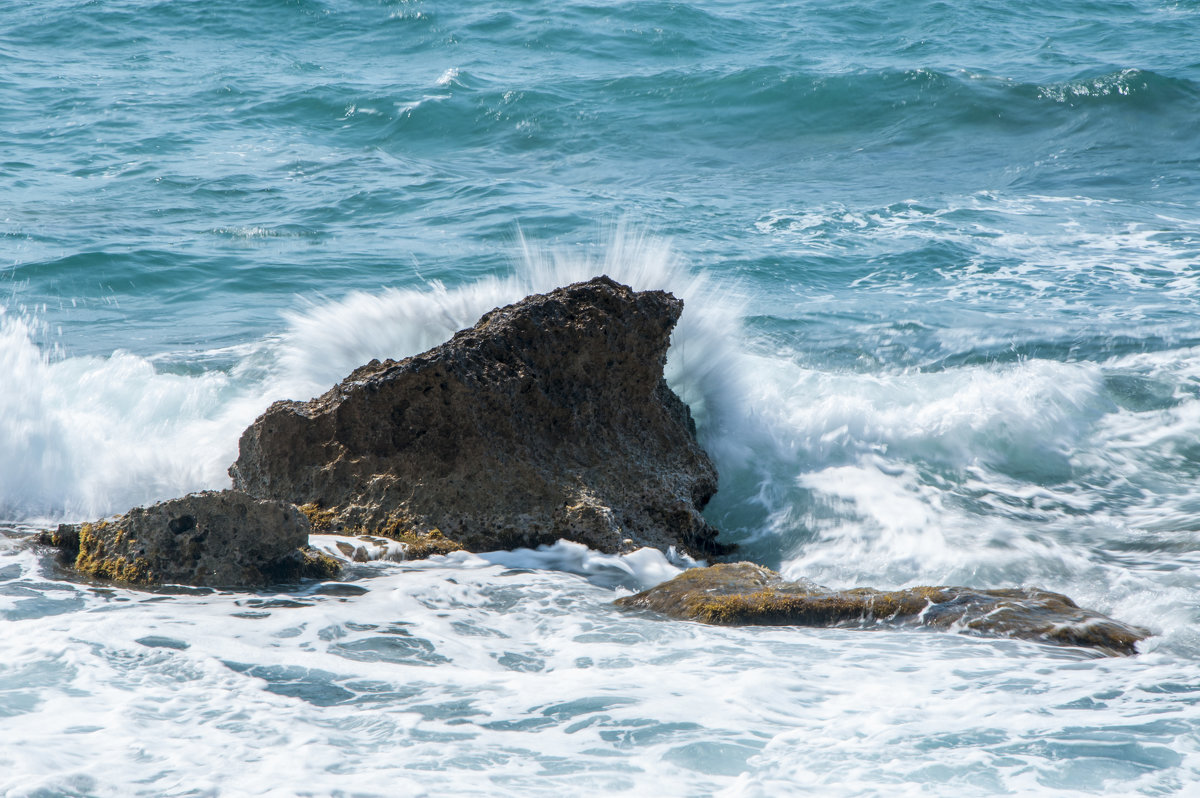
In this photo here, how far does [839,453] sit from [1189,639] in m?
2.26

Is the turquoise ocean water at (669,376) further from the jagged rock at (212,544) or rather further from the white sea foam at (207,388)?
the jagged rock at (212,544)

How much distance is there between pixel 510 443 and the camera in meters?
4.38

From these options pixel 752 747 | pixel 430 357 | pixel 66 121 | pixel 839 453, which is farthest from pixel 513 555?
pixel 66 121

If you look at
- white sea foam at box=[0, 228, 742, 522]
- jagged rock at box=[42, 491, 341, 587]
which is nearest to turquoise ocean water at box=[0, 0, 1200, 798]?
white sea foam at box=[0, 228, 742, 522]

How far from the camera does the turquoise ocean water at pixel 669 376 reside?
2836 millimetres

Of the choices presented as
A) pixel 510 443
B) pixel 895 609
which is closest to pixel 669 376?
pixel 510 443

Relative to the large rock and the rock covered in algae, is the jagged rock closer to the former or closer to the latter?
the large rock

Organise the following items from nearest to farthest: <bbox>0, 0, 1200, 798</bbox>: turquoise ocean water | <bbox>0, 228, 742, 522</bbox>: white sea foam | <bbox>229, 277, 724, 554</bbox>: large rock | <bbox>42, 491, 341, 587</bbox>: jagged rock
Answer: <bbox>0, 0, 1200, 798</bbox>: turquoise ocean water, <bbox>42, 491, 341, 587</bbox>: jagged rock, <bbox>229, 277, 724, 554</bbox>: large rock, <bbox>0, 228, 742, 522</bbox>: white sea foam

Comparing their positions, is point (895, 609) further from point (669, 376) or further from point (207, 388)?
point (207, 388)

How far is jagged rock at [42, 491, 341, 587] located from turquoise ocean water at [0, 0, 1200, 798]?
146 mm

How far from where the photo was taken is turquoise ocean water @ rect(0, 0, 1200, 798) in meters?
2.84

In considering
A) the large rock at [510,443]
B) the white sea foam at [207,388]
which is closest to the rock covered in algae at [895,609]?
the large rock at [510,443]

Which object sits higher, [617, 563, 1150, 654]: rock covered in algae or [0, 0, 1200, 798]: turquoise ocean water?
[0, 0, 1200, 798]: turquoise ocean water

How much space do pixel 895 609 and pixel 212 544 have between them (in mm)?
2466
